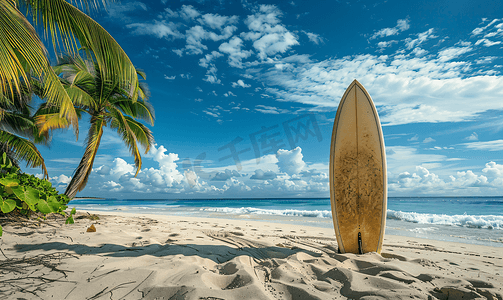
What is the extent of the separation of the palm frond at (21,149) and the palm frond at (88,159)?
1987 mm

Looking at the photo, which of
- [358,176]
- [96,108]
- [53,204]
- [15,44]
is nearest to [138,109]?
[96,108]

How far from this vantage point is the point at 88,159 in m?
5.88

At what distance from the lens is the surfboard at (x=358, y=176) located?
292cm

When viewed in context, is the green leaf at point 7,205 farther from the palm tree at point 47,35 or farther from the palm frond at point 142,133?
the palm frond at point 142,133

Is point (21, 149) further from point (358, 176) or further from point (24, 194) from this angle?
point (358, 176)

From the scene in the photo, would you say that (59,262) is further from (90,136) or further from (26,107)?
(26,107)

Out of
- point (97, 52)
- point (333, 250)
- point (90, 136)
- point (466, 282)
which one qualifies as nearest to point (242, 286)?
point (466, 282)

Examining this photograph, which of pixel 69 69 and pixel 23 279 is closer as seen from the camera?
pixel 23 279

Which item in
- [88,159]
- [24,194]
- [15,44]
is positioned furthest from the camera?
[88,159]

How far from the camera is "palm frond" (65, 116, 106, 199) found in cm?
556

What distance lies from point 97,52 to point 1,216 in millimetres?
2649

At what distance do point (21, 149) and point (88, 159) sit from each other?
7.68ft

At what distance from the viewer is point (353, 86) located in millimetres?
3318

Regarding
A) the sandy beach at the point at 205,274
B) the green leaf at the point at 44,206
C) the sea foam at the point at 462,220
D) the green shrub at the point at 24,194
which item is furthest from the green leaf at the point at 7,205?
the sea foam at the point at 462,220
